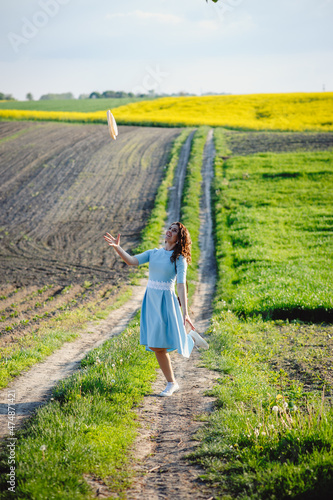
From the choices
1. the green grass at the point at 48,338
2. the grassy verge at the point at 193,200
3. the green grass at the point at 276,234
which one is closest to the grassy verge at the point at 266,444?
the green grass at the point at 48,338

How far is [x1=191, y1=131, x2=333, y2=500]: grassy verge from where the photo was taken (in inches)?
134

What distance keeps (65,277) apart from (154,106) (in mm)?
48186

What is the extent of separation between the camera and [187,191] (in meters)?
22.6

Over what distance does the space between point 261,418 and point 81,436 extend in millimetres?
1974

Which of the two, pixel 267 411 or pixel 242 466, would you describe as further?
pixel 267 411

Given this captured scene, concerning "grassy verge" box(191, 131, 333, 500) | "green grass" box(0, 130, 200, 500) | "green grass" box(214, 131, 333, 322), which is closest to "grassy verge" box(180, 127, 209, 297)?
"green grass" box(214, 131, 333, 322)

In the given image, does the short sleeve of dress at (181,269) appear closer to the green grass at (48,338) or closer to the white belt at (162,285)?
the white belt at (162,285)

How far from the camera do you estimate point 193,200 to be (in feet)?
70.0

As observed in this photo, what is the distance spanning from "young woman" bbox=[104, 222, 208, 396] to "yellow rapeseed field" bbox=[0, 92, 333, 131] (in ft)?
121

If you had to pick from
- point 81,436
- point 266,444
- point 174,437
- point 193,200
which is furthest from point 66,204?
point 266,444

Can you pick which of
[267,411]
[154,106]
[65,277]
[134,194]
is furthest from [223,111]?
[267,411]

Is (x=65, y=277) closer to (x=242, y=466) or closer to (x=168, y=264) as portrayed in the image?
(x=168, y=264)

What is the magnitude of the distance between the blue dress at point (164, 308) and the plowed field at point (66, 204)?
4657mm

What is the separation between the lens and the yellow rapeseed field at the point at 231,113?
4175 centimetres
